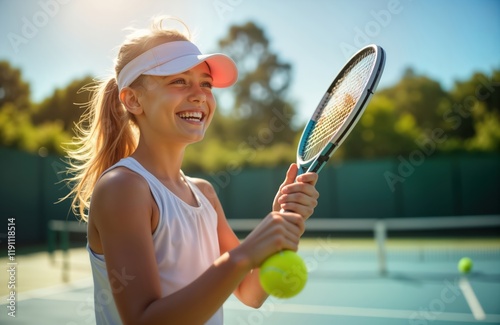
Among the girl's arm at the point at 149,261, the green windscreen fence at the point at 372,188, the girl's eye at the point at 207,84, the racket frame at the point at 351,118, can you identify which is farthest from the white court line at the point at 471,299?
the green windscreen fence at the point at 372,188

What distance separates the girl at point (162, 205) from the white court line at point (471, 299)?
14.3ft

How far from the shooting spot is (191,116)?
1.86 meters

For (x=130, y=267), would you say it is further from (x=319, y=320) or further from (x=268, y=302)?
(x=268, y=302)

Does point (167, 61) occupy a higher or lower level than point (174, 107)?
higher

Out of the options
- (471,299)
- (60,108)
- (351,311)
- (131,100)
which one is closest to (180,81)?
(131,100)

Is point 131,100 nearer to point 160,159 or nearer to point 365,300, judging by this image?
point 160,159

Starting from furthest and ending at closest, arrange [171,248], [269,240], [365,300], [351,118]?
[365,300] → [351,118] → [171,248] → [269,240]

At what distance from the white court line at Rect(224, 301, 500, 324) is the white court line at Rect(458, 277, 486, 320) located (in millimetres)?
86

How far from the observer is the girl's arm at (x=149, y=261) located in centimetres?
147

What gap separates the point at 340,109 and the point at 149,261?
3.54 feet

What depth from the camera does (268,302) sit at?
20.6 feet

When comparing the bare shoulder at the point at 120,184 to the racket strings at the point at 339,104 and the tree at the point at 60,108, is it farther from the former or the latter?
the tree at the point at 60,108

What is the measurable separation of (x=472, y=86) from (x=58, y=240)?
18.0 meters

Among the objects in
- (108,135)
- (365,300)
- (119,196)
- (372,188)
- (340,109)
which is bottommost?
(365,300)
